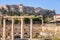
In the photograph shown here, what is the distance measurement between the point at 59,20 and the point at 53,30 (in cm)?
922

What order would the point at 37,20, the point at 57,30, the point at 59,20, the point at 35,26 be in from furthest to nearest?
the point at 37,20 → the point at 59,20 → the point at 35,26 → the point at 57,30

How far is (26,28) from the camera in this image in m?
38.9

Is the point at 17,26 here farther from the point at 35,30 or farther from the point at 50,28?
the point at 50,28

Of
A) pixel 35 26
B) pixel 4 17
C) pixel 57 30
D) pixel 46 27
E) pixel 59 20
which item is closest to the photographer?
pixel 4 17

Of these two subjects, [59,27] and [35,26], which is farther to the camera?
[35,26]

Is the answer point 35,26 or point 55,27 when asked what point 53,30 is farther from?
point 35,26

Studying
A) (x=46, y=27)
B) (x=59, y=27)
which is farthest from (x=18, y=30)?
(x=59, y=27)

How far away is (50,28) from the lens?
35.8 metres

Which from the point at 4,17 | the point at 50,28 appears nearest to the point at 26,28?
the point at 50,28

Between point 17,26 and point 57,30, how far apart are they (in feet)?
26.0

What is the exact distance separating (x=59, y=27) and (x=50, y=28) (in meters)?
1.49

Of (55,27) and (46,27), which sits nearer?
(55,27)

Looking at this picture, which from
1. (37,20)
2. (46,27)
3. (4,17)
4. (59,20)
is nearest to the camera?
(4,17)

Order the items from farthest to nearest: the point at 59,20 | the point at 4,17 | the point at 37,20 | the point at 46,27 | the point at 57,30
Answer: the point at 37,20 < the point at 59,20 < the point at 46,27 < the point at 57,30 < the point at 4,17
